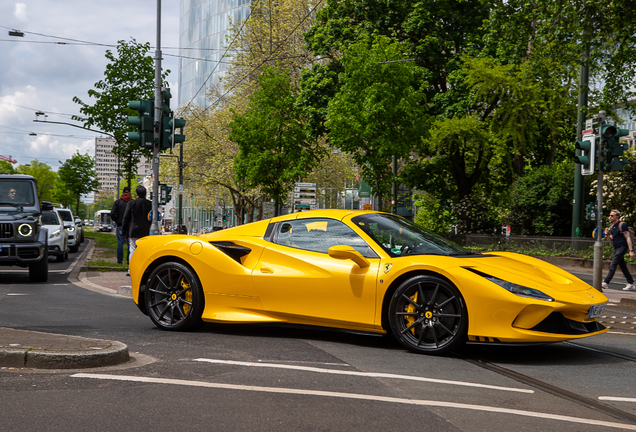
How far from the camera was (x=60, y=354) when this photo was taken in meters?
4.90

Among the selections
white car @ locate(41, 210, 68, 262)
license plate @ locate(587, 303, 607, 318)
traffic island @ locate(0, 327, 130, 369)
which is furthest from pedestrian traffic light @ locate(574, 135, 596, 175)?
white car @ locate(41, 210, 68, 262)

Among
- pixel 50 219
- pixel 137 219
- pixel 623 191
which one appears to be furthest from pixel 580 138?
pixel 50 219

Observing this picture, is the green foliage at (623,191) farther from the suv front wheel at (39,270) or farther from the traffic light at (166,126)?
the suv front wheel at (39,270)

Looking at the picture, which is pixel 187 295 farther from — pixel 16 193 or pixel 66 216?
pixel 66 216

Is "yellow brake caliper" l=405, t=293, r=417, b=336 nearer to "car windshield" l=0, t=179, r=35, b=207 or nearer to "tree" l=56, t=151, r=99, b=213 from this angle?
"car windshield" l=0, t=179, r=35, b=207

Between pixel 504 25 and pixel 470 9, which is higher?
pixel 470 9

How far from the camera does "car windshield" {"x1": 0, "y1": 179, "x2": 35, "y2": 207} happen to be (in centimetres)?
1304

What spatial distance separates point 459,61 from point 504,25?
9.09 meters

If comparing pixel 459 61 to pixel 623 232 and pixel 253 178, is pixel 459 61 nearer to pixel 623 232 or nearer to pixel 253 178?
pixel 253 178

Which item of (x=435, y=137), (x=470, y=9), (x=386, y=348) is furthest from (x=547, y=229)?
(x=386, y=348)

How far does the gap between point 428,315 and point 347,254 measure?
0.90m

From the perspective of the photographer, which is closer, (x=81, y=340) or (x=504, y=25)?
(x=81, y=340)

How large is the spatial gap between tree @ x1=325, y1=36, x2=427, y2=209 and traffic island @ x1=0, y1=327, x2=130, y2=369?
811 inches

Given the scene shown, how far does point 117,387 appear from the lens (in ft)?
14.2
